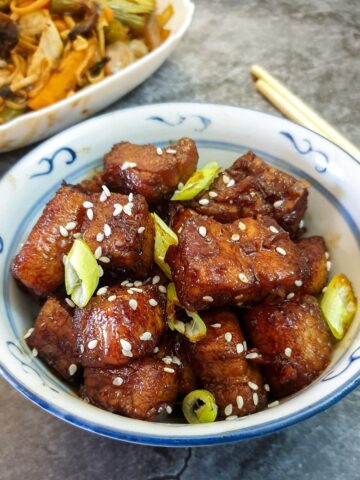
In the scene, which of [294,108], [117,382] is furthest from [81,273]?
[294,108]

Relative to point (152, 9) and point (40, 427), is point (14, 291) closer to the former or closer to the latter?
point (40, 427)

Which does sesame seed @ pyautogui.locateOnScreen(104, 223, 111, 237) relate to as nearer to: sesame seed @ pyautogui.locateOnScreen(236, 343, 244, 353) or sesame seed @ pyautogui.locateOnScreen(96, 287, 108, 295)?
sesame seed @ pyautogui.locateOnScreen(96, 287, 108, 295)

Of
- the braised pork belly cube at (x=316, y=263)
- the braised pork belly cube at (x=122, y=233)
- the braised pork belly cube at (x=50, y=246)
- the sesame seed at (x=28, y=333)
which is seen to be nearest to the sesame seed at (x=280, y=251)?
the braised pork belly cube at (x=316, y=263)

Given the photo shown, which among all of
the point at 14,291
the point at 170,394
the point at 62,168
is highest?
the point at 62,168

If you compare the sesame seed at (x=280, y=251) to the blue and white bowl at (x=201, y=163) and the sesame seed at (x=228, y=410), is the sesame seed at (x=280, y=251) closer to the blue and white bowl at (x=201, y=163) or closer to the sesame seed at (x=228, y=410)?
the blue and white bowl at (x=201, y=163)

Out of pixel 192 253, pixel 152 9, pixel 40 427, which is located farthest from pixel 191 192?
pixel 152 9

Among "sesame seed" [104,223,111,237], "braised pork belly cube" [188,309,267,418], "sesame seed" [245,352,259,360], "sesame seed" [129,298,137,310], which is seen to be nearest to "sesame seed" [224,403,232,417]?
"braised pork belly cube" [188,309,267,418]

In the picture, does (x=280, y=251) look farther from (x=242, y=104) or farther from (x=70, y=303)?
(x=242, y=104)
